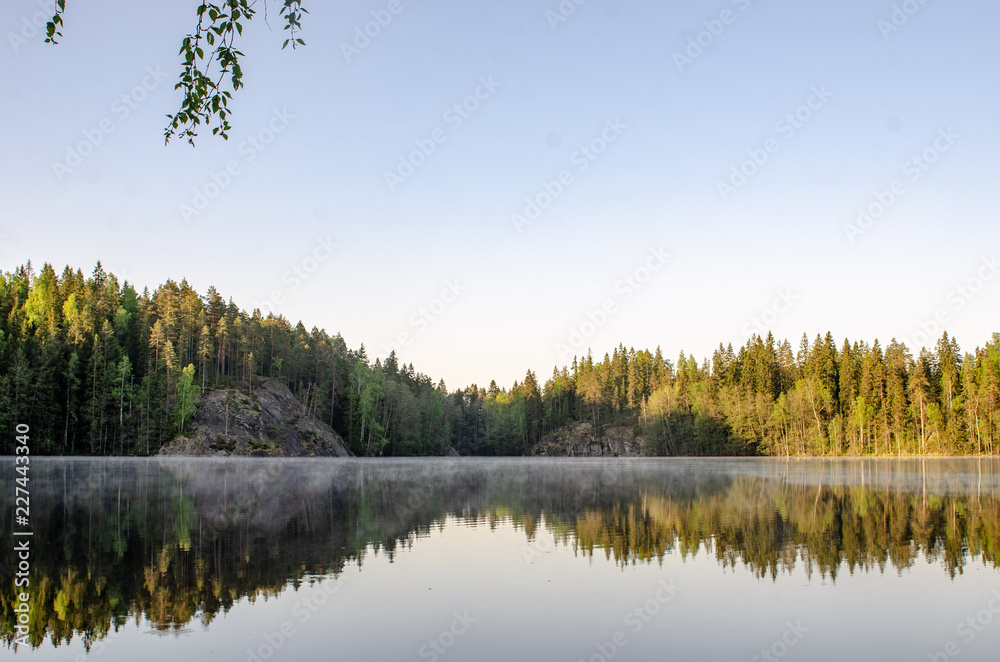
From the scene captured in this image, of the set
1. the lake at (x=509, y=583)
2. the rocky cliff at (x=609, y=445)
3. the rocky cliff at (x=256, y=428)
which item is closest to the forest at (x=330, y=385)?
the rocky cliff at (x=256, y=428)

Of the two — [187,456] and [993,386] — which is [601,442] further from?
[187,456]

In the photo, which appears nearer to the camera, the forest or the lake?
the lake

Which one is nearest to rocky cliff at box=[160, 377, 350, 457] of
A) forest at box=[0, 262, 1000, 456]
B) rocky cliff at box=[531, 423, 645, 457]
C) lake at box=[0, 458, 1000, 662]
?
forest at box=[0, 262, 1000, 456]

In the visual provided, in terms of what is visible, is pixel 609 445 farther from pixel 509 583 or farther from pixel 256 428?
pixel 509 583

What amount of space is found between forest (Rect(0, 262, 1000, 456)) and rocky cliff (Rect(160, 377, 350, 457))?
8.61ft

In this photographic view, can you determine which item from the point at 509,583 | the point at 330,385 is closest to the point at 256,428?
the point at 330,385

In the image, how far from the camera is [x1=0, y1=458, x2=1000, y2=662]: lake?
41.4ft

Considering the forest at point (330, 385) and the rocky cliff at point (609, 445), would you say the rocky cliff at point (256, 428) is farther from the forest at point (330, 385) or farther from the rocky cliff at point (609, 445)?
the rocky cliff at point (609, 445)

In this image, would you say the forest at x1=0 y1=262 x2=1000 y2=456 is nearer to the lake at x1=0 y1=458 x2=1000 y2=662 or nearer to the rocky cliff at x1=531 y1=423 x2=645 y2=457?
the rocky cliff at x1=531 y1=423 x2=645 y2=457

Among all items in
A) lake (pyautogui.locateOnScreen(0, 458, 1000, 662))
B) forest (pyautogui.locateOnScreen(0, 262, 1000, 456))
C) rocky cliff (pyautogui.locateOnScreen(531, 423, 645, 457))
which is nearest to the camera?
lake (pyautogui.locateOnScreen(0, 458, 1000, 662))

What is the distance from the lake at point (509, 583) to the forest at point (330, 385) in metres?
82.4

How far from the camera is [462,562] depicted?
66.5 ft

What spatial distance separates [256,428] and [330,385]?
1349 inches

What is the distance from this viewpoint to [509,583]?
1745 centimetres
